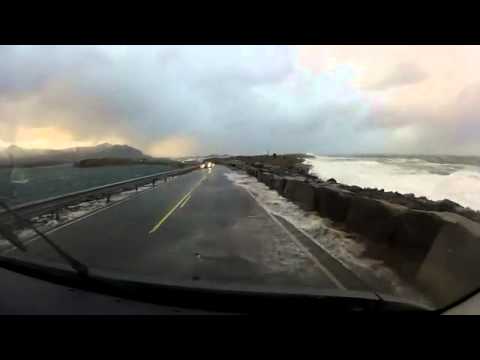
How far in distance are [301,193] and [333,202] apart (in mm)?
5169

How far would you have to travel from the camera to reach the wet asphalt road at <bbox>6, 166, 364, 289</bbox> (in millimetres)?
6188

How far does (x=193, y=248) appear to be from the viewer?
8461mm

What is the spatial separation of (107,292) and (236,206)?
44.1 ft

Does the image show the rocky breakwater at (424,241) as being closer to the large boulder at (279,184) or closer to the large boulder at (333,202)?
the large boulder at (333,202)

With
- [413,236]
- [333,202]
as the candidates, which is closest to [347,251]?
[413,236]

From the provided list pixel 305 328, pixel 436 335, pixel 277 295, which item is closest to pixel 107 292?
pixel 277 295

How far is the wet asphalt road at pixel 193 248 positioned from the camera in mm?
6188

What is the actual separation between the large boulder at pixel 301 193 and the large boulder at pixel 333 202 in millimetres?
624

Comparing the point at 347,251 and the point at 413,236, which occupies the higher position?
the point at 413,236

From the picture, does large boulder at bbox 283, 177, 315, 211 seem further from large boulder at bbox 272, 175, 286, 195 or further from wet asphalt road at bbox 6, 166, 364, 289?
wet asphalt road at bbox 6, 166, 364, 289

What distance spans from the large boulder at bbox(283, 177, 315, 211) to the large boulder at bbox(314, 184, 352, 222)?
2.05 ft

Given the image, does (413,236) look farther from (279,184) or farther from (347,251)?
(279,184)
